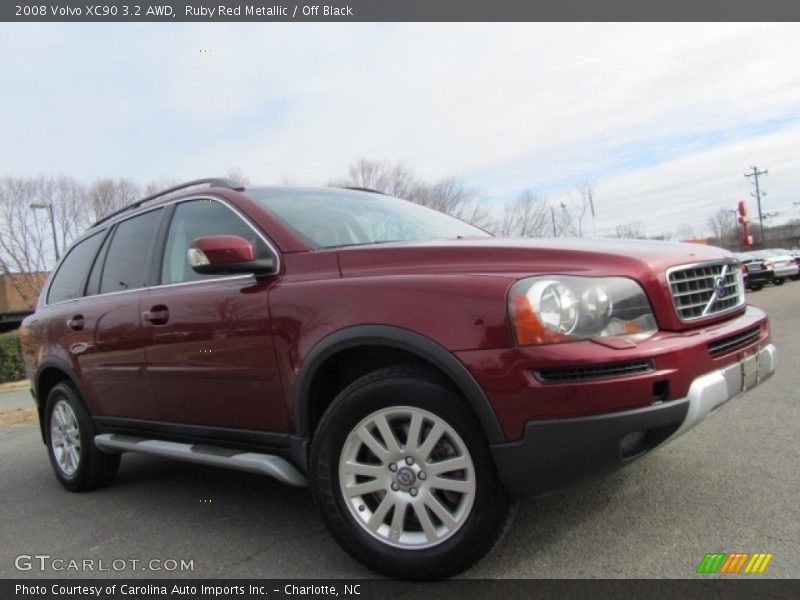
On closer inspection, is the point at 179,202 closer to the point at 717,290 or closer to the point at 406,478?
the point at 406,478

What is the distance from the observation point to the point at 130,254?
426 cm

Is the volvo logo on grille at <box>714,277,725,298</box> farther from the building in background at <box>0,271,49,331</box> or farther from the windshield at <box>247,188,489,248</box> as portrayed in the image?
the building in background at <box>0,271,49,331</box>

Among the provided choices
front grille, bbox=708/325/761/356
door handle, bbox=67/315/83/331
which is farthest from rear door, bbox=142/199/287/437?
front grille, bbox=708/325/761/356

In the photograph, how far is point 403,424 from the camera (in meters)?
2.69

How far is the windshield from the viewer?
338cm

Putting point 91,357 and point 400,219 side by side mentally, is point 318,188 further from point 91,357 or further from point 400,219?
point 91,357

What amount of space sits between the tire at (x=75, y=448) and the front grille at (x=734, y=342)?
3.94m

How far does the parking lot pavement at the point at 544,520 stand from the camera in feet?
8.93

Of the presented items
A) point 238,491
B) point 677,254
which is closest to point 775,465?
point 677,254

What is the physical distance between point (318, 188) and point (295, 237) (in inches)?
37.3

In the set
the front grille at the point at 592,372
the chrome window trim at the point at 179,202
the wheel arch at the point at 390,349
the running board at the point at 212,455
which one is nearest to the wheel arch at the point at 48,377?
the chrome window trim at the point at 179,202

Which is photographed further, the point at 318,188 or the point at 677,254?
the point at 318,188

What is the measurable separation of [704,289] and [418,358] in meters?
1.33

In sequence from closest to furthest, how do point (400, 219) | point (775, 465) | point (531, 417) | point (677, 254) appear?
point (531, 417), point (677, 254), point (775, 465), point (400, 219)
